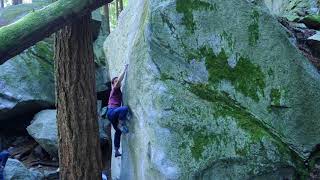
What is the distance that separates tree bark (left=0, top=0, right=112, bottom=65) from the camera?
19.7ft

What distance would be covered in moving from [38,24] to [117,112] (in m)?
2.24

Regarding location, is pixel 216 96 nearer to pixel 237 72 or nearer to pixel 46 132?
pixel 237 72

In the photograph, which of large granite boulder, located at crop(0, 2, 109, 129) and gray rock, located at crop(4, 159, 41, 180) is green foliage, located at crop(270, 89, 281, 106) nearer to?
gray rock, located at crop(4, 159, 41, 180)

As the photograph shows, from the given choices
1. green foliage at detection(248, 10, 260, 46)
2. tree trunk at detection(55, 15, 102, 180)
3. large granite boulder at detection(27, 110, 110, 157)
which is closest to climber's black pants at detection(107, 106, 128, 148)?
tree trunk at detection(55, 15, 102, 180)

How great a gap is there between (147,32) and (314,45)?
243 inches

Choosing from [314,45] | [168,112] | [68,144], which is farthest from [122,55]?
[314,45]

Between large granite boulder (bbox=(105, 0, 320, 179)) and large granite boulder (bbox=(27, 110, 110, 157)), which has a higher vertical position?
large granite boulder (bbox=(105, 0, 320, 179))

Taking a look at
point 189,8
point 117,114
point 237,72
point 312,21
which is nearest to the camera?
point 189,8

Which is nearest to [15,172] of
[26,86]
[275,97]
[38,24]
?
[26,86]

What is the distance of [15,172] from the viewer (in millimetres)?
9328

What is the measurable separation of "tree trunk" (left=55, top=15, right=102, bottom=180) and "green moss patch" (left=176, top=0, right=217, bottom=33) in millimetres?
1777

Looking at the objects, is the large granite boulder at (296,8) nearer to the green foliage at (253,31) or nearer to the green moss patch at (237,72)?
the green foliage at (253,31)

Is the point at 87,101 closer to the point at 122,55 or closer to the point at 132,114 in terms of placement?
the point at 132,114

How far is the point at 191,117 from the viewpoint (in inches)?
259
